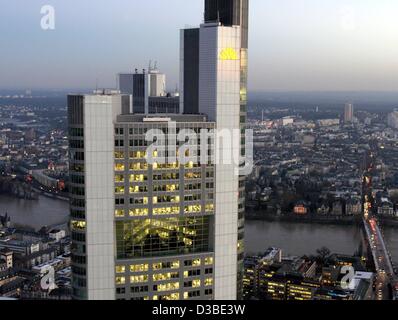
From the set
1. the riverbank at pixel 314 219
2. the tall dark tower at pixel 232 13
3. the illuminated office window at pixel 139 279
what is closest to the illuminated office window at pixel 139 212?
the illuminated office window at pixel 139 279

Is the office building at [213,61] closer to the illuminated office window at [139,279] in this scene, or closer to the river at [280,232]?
the illuminated office window at [139,279]

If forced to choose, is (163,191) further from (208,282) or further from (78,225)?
(208,282)

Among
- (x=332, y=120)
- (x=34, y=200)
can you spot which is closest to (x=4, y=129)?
(x=34, y=200)

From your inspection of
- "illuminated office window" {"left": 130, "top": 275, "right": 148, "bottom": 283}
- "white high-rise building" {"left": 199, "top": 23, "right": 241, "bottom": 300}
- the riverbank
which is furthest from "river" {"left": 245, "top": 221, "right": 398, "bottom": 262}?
"illuminated office window" {"left": 130, "top": 275, "right": 148, "bottom": 283}

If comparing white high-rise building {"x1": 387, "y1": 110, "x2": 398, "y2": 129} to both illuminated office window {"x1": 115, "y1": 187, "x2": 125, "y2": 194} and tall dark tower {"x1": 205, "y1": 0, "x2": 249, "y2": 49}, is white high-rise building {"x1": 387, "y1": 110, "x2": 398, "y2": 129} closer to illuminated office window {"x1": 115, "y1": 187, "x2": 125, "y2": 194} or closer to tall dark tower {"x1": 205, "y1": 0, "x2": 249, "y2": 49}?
tall dark tower {"x1": 205, "y1": 0, "x2": 249, "y2": 49}

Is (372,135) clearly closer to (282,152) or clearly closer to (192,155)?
(282,152)
